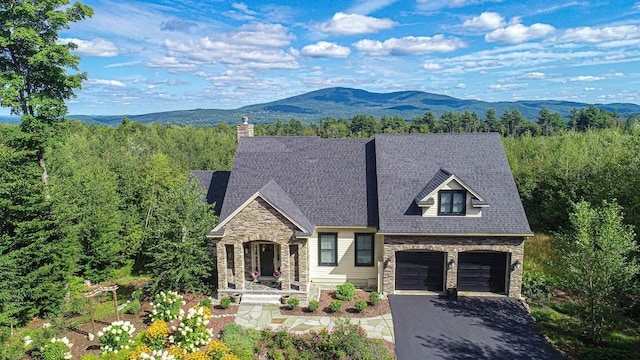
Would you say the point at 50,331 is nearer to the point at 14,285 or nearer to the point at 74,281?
the point at 14,285

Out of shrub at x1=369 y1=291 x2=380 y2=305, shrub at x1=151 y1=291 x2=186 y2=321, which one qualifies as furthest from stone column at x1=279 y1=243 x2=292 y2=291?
shrub at x1=151 y1=291 x2=186 y2=321

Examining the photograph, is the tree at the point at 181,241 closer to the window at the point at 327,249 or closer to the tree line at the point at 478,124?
the window at the point at 327,249

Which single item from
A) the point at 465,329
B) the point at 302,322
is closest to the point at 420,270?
the point at 465,329

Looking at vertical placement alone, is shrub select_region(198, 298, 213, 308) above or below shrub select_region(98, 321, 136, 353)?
below

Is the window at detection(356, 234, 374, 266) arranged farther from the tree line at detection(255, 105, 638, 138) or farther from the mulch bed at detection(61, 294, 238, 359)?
the tree line at detection(255, 105, 638, 138)

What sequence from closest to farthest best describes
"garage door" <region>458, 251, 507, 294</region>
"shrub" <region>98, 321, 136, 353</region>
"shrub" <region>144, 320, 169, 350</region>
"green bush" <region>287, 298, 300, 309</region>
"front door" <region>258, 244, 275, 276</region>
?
Result: 1. "shrub" <region>98, 321, 136, 353</region>
2. "shrub" <region>144, 320, 169, 350</region>
3. "green bush" <region>287, 298, 300, 309</region>
4. "garage door" <region>458, 251, 507, 294</region>
5. "front door" <region>258, 244, 275, 276</region>

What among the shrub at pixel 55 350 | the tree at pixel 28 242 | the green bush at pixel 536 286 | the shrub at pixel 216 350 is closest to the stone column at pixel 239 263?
the shrub at pixel 216 350
